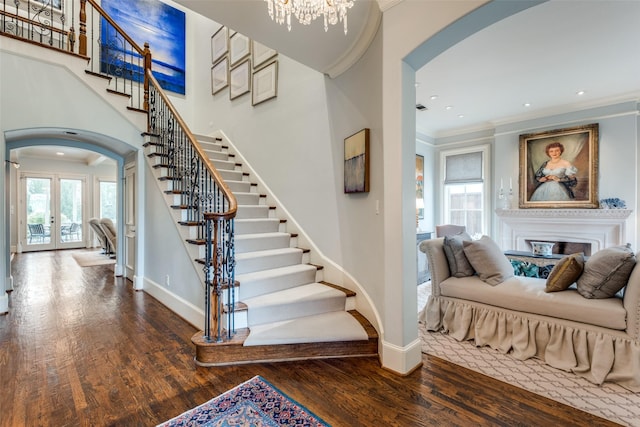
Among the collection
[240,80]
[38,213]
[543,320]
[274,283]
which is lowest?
[543,320]

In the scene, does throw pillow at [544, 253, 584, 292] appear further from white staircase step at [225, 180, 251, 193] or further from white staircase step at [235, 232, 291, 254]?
white staircase step at [225, 180, 251, 193]

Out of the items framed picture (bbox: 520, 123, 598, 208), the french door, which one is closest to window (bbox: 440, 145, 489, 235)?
framed picture (bbox: 520, 123, 598, 208)

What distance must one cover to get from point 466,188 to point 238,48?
18.2 ft

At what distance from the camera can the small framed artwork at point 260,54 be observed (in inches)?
176

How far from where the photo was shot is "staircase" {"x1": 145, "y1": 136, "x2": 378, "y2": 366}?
2.50 metres

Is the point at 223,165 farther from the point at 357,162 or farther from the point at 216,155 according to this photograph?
the point at 357,162

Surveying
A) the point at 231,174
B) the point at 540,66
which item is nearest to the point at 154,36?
the point at 231,174

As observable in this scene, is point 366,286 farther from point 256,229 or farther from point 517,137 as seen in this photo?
point 517,137

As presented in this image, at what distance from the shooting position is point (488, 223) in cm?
621

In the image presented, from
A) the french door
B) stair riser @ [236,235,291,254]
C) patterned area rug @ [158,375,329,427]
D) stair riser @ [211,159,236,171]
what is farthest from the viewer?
the french door

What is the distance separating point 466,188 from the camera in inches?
264

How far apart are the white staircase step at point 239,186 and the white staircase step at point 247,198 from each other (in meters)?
0.14

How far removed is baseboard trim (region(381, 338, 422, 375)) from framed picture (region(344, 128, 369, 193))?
138 cm

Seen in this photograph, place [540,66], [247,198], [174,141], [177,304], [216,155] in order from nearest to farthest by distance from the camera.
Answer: [177,304]
[540,66]
[174,141]
[247,198]
[216,155]
